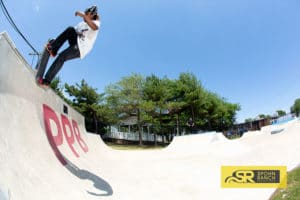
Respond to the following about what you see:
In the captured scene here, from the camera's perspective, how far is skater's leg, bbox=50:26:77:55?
183 inches

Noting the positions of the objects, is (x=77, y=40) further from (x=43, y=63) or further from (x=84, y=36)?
(x=43, y=63)

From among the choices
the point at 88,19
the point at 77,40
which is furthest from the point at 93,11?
the point at 77,40

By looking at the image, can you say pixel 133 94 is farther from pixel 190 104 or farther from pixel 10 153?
pixel 10 153

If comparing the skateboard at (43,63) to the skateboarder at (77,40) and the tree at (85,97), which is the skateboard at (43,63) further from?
the tree at (85,97)

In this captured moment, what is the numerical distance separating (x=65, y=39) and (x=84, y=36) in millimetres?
450

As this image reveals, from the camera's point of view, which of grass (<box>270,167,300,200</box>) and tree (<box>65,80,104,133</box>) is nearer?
grass (<box>270,167,300,200</box>)

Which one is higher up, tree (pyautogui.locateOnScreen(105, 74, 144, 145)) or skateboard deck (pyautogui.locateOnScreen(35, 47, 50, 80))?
tree (pyautogui.locateOnScreen(105, 74, 144, 145))

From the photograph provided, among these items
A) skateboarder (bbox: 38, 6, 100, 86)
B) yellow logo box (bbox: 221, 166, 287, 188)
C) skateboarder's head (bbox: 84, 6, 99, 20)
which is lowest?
yellow logo box (bbox: 221, 166, 287, 188)

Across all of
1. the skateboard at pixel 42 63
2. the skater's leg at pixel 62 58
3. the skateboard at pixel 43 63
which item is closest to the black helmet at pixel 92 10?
the skater's leg at pixel 62 58

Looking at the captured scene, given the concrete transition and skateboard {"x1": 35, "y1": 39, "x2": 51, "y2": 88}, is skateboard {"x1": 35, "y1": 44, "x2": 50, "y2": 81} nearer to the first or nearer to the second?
skateboard {"x1": 35, "y1": 39, "x2": 51, "y2": 88}

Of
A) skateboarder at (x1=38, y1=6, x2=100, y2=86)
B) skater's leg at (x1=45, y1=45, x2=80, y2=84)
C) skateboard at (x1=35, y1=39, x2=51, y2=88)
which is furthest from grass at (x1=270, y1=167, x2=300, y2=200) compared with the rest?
skateboard at (x1=35, y1=39, x2=51, y2=88)

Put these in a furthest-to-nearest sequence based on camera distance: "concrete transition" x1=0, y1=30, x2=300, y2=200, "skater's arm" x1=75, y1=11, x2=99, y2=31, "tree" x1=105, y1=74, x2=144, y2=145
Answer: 1. "tree" x1=105, y1=74, x2=144, y2=145
2. "skater's arm" x1=75, y1=11, x2=99, y2=31
3. "concrete transition" x1=0, y1=30, x2=300, y2=200

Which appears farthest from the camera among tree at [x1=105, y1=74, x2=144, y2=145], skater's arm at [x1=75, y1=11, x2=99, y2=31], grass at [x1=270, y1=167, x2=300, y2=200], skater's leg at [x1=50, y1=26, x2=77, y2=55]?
tree at [x1=105, y1=74, x2=144, y2=145]

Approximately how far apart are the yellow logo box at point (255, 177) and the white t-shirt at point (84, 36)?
4.53m
